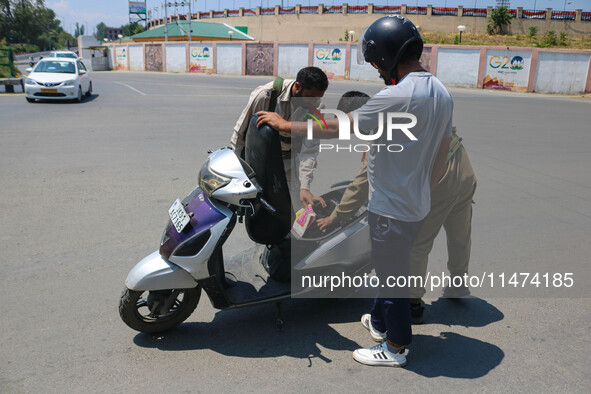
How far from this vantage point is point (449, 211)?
345cm

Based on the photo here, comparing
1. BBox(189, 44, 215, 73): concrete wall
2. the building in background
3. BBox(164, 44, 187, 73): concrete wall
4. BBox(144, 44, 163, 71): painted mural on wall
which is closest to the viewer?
BBox(189, 44, 215, 73): concrete wall

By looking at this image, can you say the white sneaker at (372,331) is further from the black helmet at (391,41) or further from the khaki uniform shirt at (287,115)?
the black helmet at (391,41)

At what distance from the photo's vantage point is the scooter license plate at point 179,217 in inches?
117

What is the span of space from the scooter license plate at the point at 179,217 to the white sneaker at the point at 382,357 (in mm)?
1269

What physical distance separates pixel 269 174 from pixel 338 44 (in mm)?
37728

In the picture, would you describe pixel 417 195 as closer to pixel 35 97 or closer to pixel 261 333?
pixel 261 333

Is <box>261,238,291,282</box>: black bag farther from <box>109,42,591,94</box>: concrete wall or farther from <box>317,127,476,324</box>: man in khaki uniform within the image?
<box>109,42,591,94</box>: concrete wall

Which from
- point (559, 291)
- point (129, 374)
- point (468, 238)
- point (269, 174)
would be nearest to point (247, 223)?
point (269, 174)

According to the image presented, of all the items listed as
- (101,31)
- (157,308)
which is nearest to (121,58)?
(157,308)

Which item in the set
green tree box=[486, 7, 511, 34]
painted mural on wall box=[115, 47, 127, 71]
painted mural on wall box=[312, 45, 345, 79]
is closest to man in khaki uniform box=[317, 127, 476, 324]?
painted mural on wall box=[312, 45, 345, 79]

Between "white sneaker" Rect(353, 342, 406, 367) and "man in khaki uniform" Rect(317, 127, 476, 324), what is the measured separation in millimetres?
578

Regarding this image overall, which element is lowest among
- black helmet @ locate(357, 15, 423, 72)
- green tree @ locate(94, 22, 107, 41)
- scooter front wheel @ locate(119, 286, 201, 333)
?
scooter front wheel @ locate(119, 286, 201, 333)

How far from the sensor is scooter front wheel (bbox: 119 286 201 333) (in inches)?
119

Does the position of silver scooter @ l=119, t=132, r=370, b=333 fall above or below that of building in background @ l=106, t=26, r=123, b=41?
below
